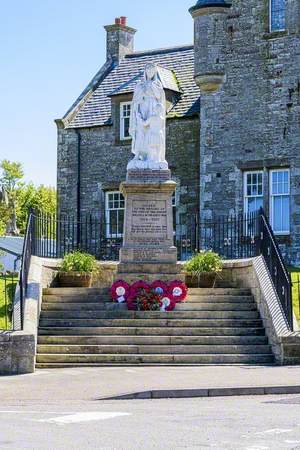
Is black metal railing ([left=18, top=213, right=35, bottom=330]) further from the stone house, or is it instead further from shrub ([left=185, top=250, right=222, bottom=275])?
the stone house

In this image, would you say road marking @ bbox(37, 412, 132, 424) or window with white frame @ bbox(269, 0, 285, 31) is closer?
road marking @ bbox(37, 412, 132, 424)

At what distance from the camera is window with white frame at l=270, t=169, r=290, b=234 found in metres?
31.8

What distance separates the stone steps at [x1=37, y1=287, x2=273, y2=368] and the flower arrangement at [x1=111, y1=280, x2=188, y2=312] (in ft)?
0.70

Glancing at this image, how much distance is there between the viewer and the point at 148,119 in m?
22.9

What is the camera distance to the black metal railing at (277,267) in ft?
62.0

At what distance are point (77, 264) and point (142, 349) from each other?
4.62m

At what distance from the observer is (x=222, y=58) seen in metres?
32.8

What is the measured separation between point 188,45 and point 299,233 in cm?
1187

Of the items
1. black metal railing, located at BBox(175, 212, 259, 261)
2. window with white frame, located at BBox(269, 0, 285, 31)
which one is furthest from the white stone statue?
window with white frame, located at BBox(269, 0, 285, 31)

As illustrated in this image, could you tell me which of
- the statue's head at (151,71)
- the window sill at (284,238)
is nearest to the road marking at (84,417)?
the statue's head at (151,71)

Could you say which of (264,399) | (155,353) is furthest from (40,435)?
(155,353)

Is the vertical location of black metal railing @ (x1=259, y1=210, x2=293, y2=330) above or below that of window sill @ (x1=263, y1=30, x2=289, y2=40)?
below

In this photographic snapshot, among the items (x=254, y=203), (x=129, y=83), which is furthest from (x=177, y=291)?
(x=129, y=83)

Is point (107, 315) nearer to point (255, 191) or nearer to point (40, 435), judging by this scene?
point (40, 435)
